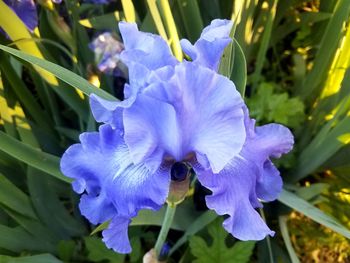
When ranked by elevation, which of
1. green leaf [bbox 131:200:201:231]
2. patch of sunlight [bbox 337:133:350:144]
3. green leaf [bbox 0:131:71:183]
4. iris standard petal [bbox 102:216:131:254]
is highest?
green leaf [bbox 0:131:71:183]

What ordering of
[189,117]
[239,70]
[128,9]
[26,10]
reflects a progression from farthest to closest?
[26,10]
[128,9]
[239,70]
[189,117]

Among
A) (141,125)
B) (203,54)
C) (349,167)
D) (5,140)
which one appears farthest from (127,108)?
(349,167)

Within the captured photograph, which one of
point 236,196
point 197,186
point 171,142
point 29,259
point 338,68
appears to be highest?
point 171,142

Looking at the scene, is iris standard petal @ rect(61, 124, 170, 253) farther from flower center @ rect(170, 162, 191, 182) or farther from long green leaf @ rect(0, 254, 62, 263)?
long green leaf @ rect(0, 254, 62, 263)

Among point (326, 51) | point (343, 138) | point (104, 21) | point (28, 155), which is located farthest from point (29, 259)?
point (326, 51)

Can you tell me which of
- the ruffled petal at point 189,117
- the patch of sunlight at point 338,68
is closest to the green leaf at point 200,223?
the ruffled petal at point 189,117

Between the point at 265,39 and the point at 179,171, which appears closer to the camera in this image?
the point at 179,171

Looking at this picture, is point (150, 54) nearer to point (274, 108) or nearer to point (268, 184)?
point (268, 184)

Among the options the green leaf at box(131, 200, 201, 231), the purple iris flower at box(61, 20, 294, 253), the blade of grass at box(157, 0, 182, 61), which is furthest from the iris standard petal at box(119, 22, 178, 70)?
A: the green leaf at box(131, 200, 201, 231)
